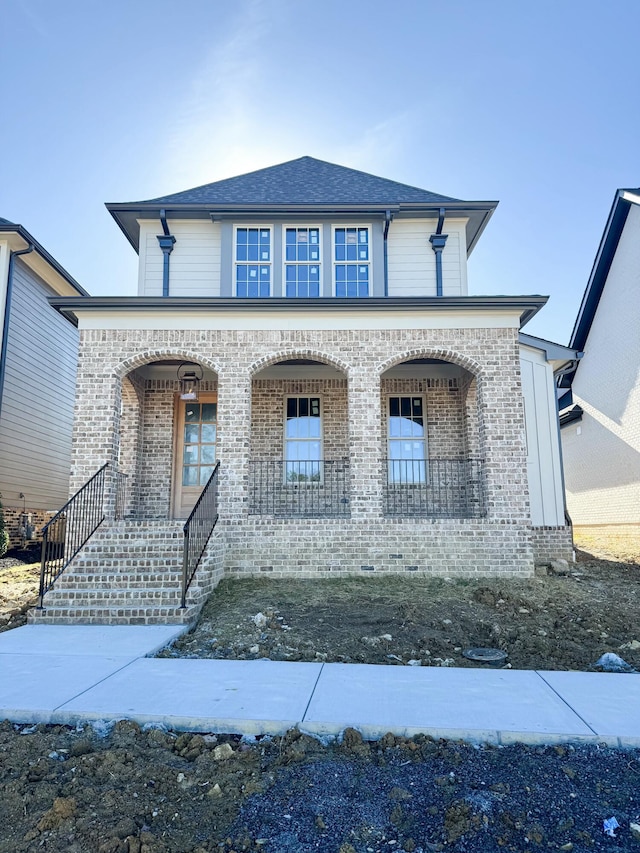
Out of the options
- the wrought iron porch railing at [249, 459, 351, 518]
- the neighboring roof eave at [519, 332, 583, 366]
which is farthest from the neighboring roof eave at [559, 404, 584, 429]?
the wrought iron porch railing at [249, 459, 351, 518]

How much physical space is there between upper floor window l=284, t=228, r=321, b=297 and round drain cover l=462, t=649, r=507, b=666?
24.6ft

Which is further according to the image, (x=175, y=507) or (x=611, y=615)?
(x=175, y=507)

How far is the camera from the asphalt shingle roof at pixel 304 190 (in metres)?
11.4

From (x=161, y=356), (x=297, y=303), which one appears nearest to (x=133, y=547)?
(x=161, y=356)

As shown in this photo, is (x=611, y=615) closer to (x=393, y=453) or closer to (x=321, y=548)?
(x=321, y=548)

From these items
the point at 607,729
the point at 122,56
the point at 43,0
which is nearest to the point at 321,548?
the point at 607,729

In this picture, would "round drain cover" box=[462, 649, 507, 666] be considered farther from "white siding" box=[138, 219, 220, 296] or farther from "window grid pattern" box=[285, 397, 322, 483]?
"white siding" box=[138, 219, 220, 296]

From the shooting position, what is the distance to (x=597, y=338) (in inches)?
651

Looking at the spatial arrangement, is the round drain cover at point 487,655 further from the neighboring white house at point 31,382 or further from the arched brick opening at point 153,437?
the neighboring white house at point 31,382

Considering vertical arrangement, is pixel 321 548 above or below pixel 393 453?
below

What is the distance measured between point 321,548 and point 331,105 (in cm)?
843

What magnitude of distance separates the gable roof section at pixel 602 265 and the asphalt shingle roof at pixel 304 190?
19.7 feet

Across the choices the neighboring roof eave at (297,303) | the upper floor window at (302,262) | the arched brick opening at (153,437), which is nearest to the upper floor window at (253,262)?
the upper floor window at (302,262)

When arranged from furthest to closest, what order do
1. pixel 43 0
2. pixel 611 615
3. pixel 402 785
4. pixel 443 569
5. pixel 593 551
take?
1. pixel 593 551
2. pixel 43 0
3. pixel 443 569
4. pixel 611 615
5. pixel 402 785
